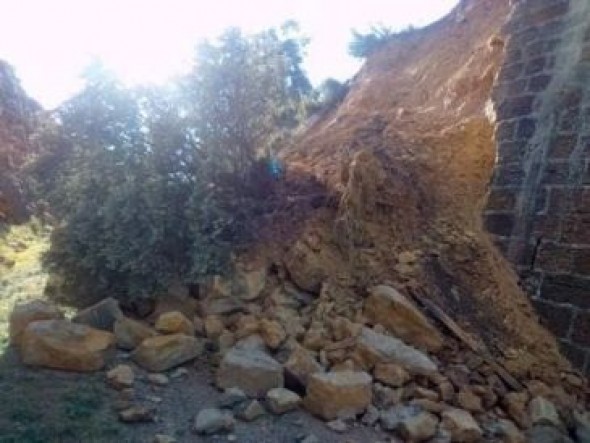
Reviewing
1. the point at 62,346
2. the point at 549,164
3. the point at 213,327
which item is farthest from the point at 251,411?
the point at 549,164

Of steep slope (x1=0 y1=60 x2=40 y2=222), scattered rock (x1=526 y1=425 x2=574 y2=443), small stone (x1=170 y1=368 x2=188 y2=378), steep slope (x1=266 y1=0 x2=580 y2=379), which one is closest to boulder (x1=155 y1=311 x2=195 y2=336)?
small stone (x1=170 y1=368 x2=188 y2=378)

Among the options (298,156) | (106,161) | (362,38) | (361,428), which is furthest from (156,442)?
(362,38)

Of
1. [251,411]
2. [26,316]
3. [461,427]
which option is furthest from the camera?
[26,316]

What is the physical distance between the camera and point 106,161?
213 inches

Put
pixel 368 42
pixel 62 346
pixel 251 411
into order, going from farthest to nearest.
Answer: pixel 368 42 → pixel 62 346 → pixel 251 411

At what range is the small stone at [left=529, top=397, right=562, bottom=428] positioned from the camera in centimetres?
391

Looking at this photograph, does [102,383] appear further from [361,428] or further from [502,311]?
[502,311]

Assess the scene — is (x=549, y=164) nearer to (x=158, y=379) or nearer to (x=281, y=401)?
(x=281, y=401)

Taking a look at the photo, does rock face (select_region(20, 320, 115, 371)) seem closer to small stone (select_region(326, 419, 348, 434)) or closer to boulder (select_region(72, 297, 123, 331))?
boulder (select_region(72, 297, 123, 331))

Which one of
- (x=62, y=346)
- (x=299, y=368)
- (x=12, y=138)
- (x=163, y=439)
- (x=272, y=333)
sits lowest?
(x=163, y=439)

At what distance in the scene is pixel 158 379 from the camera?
377 centimetres

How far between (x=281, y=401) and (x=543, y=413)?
1.63m

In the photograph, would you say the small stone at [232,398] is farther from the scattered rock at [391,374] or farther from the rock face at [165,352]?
the scattered rock at [391,374]

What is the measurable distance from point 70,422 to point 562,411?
293 cm
